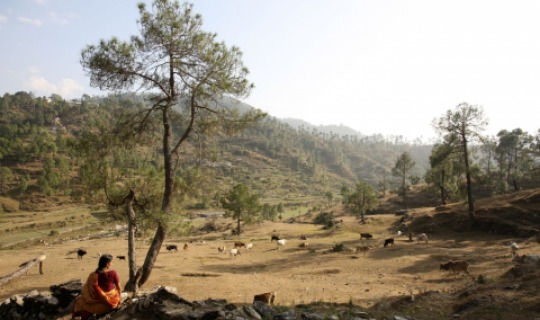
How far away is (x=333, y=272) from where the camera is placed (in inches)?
864

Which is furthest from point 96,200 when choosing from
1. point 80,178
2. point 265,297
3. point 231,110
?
point 265,297

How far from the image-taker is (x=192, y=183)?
1559cm

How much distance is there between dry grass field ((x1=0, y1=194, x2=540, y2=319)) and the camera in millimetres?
14438

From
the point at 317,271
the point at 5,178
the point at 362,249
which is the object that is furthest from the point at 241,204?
the point at 5,178

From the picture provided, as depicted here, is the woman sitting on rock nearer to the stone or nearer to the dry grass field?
the stone

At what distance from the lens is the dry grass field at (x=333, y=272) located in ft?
47.4

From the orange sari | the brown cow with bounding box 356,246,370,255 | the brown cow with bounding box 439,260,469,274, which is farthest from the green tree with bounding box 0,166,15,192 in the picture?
the brown cow with bounding box 439,260,469,274

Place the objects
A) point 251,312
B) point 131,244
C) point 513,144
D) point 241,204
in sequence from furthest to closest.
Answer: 1. point 513,144
2. point 241,204
3. point 131,244
4. point 251,312

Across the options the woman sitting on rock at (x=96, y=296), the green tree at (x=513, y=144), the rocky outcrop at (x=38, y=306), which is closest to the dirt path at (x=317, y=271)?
the rocky outcrop at (x=38, y=306)

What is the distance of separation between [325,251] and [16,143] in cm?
14207

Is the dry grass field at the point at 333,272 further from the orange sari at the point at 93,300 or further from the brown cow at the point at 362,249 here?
the orange sari at the point at 93,300

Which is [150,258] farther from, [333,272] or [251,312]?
[333,272]

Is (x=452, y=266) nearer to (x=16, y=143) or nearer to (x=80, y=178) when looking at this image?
(x=80, y=178)

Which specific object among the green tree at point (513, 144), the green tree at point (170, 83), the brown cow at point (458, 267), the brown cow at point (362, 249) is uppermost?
the green tree at point (513, 144)
